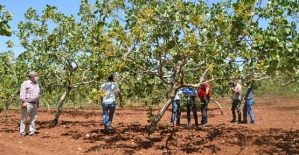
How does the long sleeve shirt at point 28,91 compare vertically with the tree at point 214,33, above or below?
below

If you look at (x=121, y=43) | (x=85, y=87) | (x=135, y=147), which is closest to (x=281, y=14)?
(x=121, y=43)

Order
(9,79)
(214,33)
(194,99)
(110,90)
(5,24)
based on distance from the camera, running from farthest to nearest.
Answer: (9,79)
(194,99)
(110,90)
(214,33)
(5,24)

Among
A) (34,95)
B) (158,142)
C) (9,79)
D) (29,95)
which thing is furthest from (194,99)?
(9,79)

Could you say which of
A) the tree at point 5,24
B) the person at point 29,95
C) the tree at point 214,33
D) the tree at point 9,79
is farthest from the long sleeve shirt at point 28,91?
the tree at point 5,24

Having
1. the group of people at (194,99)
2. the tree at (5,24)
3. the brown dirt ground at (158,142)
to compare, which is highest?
the tree at (5,24)

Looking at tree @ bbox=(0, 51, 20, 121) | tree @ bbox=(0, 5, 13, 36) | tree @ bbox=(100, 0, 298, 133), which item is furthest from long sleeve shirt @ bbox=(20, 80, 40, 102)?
tree @ bbox=(0, 5, 13, 36)

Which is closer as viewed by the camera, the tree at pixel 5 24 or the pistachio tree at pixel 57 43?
the tree at pixel 5 24

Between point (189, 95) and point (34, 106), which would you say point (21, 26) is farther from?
point (189, 95)

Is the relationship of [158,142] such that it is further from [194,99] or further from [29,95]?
[29,95]

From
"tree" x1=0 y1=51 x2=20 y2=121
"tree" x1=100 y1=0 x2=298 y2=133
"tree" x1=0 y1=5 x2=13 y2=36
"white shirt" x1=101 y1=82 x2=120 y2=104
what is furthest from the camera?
"tree" x1=0 y1=51 x2=20 y2=121

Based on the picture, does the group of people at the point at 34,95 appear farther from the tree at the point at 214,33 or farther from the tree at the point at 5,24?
the tree at the point at 5,24

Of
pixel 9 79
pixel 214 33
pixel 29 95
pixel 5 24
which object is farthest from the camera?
pixel 9 79

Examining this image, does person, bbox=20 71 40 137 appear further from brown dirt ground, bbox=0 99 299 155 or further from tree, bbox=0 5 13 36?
tree, bbox=0 5 13 36

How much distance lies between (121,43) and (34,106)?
3.47 m
